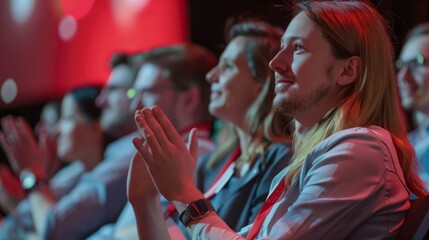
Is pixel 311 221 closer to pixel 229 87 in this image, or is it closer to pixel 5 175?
pixel 229 87

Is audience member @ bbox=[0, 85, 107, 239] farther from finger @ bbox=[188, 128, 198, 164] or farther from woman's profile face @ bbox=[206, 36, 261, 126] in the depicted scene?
finger @ bbox=[188, 128, 198, 164]

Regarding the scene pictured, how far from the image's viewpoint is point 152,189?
1.70 meters

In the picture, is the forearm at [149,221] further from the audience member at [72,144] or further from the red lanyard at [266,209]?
the audience member at [72,144]

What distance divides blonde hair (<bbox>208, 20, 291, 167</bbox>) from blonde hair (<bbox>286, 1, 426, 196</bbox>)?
0.58 meters

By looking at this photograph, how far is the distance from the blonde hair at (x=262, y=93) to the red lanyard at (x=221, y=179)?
0.03 metres

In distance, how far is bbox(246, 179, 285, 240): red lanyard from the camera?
140 centimetres

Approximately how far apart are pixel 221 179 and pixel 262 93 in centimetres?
30

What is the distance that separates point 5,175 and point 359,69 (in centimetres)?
236

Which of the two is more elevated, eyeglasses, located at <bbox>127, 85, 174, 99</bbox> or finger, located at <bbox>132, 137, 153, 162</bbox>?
finger, located at <bbox>132, 137, 153, 162</bbox>

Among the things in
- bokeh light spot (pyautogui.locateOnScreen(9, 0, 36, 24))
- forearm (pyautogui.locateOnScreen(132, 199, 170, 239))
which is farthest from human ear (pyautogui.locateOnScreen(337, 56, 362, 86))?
bokeh light spot (pyautogui.locateOnScreen(9, 0, 36, 24))

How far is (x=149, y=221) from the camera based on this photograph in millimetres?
1669

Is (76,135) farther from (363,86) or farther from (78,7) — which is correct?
(363,86)

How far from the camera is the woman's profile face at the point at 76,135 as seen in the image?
126 inches

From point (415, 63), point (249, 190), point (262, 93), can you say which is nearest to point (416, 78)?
point (415, 63)
